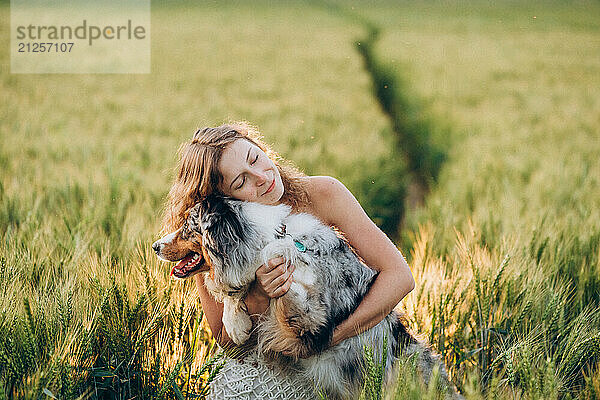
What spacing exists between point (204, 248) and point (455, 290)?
5.27 ft

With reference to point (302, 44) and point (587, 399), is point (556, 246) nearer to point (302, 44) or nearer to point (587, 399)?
point (587, 399)

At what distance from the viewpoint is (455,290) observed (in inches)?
119

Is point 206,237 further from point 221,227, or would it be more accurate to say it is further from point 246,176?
point 246,176

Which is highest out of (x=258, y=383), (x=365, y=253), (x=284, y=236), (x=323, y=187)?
(x=323, y=187)

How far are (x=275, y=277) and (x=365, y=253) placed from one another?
0.59 metres

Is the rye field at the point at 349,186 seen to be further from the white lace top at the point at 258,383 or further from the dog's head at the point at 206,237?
the dog's head at the point at 206,237

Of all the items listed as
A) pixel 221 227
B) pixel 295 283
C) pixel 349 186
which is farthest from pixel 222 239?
pixel 349 186

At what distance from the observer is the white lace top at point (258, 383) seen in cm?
227

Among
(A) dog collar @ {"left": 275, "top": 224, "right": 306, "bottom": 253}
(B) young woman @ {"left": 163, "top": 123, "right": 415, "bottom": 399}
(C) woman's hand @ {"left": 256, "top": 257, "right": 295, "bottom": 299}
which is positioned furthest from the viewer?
(B) young woman @ {"left": 163, "top": 123, "right": 415, "bottom": 399}

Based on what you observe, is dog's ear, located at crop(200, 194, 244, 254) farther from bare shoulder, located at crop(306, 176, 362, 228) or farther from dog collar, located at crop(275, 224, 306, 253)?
bare shoulder, located at crop(306, 176, 362, 228)

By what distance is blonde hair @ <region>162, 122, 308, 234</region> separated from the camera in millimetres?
2283

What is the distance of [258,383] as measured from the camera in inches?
91.1

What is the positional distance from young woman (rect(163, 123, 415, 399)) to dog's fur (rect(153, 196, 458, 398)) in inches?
2.8

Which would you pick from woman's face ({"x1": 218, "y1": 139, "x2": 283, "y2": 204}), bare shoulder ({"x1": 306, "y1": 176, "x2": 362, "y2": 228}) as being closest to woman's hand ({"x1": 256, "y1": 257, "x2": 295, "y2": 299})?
woman's face ({"x1": 218, "y1": 139, "x2": 283, "y2": 204})
